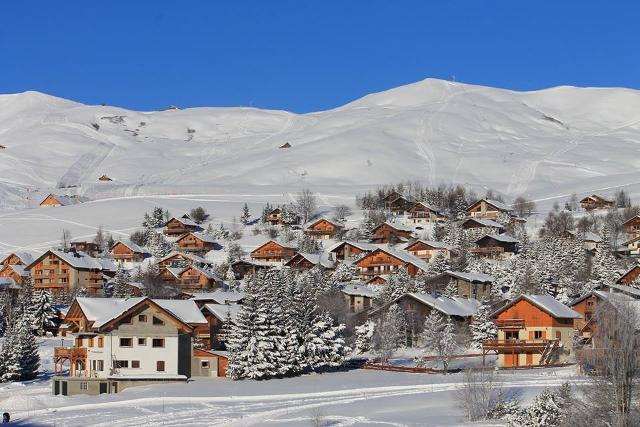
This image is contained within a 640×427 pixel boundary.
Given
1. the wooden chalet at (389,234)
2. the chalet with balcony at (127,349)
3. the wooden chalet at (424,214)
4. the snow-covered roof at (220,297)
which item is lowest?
the chalet with balcony at (127,349)

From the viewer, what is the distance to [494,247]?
106 m

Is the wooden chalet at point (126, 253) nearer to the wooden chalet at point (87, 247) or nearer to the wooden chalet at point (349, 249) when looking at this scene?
the wooden chalet at point (87, 247)

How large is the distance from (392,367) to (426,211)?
239 feet

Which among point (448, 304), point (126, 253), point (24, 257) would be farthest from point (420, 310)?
point (24, 257)

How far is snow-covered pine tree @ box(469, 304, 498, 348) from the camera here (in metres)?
68.6

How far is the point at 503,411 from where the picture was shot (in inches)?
1666

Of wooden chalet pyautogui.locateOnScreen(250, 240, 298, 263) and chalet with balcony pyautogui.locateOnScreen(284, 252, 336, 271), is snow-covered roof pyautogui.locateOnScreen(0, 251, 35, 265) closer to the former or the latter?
wooden chalet pyautogui.locateOnScreen(250, 240, 298, 263)

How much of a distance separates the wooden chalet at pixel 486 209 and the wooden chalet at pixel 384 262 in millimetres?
32621

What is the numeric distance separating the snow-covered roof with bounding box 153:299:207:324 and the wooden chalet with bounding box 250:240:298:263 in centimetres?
4234

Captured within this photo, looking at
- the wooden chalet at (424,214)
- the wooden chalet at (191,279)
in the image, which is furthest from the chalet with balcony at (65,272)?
the wooden chalet at (424,214)

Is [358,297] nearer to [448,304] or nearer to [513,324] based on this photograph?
[448,304]

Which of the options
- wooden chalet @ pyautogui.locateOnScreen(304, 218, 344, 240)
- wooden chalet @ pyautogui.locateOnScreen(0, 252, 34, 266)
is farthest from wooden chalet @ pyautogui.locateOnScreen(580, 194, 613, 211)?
wooden chalet @ pyautogui.locateOnScreen(0, 252, 34, 266)

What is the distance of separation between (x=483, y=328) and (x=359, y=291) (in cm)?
2028

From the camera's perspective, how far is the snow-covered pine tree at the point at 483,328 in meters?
68.6
